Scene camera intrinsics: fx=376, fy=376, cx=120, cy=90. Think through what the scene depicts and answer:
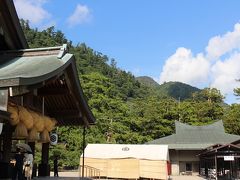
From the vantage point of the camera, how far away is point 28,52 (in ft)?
36.0

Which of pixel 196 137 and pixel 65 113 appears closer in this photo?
pixel 65 113

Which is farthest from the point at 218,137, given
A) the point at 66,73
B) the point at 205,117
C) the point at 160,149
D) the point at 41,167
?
the point at 66,73

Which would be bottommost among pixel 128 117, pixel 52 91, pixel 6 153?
pixel 6 153

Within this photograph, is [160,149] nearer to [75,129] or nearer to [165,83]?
[75,129]

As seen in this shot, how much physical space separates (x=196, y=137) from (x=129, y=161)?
1705 cm

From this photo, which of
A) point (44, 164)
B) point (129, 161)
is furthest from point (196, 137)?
point (44, 164)

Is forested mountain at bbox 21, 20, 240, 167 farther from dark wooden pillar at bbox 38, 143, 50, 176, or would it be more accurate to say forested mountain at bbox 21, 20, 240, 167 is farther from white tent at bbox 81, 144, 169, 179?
dark wooden pillar at bbox 38, 143, 50, 176

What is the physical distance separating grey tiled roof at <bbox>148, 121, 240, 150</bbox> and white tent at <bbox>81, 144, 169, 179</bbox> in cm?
1200

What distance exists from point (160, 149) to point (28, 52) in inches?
856

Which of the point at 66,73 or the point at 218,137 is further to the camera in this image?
the point at 218,137

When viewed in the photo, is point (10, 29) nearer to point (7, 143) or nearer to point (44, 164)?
point (7, 143)

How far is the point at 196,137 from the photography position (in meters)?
45.2

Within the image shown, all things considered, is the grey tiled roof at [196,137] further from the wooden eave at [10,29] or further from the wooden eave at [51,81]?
the wooden eave at [10,29]

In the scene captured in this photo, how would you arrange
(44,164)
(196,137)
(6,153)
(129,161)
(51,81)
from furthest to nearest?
(196,137) → (129,161) → (44,164) → (6,153) → (51,81)
